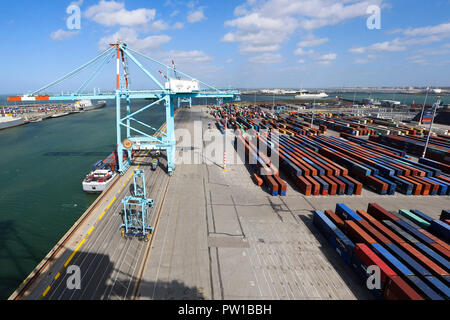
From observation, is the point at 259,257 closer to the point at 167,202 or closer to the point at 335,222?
the point at 335,222

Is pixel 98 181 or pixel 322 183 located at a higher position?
pixel 322 183

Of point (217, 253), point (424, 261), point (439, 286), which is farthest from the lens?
point (217, 253)

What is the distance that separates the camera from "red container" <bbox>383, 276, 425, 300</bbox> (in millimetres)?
12562

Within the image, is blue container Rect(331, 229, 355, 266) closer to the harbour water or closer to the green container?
the green container

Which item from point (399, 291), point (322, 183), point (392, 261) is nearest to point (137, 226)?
point (399, 291)

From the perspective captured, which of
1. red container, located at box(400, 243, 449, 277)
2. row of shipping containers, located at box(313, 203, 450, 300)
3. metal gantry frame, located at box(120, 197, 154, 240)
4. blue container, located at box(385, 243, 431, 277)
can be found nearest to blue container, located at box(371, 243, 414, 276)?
row of shipping containers, located at box(313, 203, 450, 300)

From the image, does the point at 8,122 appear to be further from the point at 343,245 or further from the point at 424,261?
the point at 424,261

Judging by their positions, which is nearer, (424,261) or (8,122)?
(424,261)

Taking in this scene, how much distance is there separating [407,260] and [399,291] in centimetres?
293

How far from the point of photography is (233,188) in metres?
30.4

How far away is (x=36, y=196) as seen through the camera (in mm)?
32062

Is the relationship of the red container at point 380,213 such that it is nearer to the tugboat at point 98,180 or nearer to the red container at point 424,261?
the red container at point 424,261

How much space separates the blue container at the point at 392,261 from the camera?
14.1 m

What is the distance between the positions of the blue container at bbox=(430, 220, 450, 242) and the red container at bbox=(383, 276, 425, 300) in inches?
329
